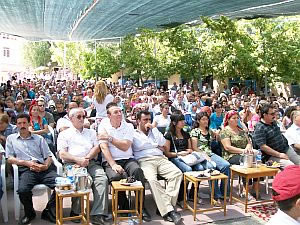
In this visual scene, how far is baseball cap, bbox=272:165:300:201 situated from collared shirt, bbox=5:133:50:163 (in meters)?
3.65

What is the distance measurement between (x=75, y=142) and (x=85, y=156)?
0.75ft

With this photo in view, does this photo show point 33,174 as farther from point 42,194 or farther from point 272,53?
point 272,53

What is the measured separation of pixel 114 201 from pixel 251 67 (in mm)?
14474

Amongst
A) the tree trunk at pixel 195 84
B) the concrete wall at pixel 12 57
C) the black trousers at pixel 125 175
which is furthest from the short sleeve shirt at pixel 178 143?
the concrete wall at pixel 12 57

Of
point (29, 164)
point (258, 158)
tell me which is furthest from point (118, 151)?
point (258, 158)

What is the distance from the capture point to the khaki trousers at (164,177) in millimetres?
4602

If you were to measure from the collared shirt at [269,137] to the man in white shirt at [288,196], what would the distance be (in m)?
3.96

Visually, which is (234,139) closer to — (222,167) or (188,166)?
(222,167)

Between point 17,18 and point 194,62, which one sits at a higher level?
point 17,18

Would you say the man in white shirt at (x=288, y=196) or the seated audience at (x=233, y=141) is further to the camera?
the seated audience at (x=233, y=141)

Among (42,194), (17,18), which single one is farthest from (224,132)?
(17,18)

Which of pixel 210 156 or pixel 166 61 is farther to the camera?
pixel 166 61

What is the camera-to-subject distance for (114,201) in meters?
4.45

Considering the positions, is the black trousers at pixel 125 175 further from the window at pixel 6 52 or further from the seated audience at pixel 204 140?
the window at pixel 6 52
